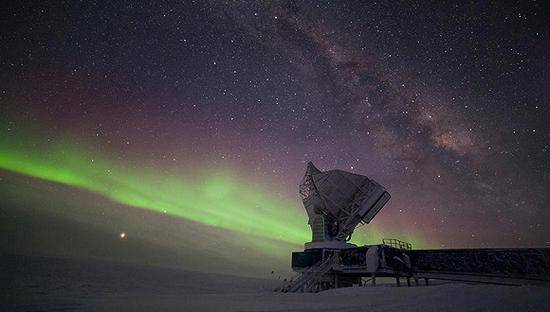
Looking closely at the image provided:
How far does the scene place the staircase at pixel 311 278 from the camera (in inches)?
974

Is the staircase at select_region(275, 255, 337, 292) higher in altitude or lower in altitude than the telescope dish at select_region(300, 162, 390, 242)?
lower

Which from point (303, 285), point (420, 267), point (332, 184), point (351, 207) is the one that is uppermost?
point (332, 184)

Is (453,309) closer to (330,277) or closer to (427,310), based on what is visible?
(427,310)

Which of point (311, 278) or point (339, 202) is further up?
point (339, 202)

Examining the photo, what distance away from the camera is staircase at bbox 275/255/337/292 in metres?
24.8

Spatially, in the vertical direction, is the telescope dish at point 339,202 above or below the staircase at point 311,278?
above

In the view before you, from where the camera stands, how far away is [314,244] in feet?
104

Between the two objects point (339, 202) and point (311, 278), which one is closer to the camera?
point (311, 278)

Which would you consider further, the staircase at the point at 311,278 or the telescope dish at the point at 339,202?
the telescope dish at the point at 339,202

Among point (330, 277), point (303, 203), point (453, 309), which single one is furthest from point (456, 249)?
point (453, 309)

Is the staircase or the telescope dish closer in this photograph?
the staircase

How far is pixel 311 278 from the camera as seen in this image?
26750 millimetres

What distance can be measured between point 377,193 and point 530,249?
13.2 m

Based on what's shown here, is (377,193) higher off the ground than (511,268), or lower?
higher
